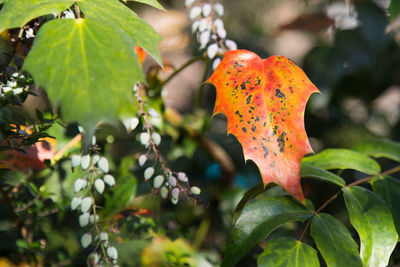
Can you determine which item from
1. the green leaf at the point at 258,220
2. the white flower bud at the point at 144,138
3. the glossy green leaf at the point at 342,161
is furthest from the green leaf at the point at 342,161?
the white flower bud at the point at 144,138

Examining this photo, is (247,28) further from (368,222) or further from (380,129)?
(368,222)

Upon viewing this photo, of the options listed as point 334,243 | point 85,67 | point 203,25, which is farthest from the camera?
point 203,25

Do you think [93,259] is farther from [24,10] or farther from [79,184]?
[24,10]

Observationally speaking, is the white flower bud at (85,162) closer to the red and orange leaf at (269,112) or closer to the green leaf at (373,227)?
the red and orange leaf at (269,112)

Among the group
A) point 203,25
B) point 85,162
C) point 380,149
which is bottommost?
point 380,149

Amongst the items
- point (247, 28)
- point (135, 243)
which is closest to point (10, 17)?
point (135, 243)

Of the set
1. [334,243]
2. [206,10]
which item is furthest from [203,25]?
[334,243]

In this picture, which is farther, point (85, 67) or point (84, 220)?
point (84, 220)
